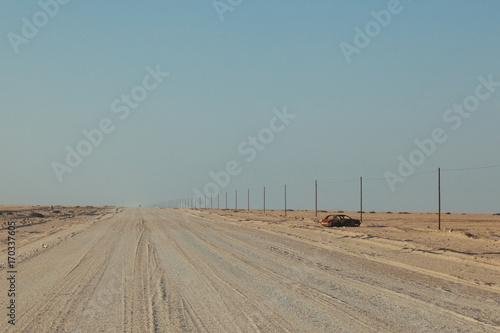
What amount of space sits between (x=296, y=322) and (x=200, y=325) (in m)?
1.60

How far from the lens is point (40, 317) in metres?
8.58

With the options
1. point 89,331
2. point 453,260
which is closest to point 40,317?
point 89,331

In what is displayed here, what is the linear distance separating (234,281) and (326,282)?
7.69 feet

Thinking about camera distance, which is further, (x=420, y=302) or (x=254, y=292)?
(x=254, y=292)

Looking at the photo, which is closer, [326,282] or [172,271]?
[326,282]

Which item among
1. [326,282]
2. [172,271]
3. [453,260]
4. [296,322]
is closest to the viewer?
[296,322]

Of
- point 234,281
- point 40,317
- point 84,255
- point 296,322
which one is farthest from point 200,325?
point 84,255

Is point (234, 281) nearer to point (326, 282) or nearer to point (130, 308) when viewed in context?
point (326, 282)

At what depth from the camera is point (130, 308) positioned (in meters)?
9.27

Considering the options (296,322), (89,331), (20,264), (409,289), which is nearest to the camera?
(89,331)

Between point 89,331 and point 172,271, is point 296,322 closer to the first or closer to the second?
point 89,331

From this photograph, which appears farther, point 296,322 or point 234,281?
point 234,281

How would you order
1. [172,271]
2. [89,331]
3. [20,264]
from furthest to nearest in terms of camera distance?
1. [20,264]
2. [172,271]
3. [89,331]

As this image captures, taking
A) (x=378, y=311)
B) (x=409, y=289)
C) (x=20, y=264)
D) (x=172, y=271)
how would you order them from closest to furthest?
(x=378, y=311) → (x=409, y=289) → (x=172, y=271) → (x=20, y=264)
